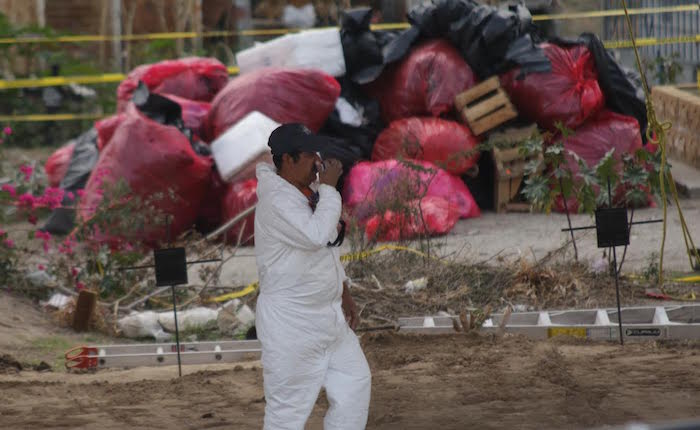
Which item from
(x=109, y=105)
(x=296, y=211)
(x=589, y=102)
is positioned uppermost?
(x=296, y=211)

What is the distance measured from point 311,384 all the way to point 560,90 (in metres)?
6.29

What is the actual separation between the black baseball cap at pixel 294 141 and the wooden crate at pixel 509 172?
230 inches

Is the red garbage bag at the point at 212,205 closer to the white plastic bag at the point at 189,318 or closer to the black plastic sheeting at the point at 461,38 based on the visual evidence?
the black plastic sheeting at the point at 461,38

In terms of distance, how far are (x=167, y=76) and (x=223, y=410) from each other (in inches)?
244

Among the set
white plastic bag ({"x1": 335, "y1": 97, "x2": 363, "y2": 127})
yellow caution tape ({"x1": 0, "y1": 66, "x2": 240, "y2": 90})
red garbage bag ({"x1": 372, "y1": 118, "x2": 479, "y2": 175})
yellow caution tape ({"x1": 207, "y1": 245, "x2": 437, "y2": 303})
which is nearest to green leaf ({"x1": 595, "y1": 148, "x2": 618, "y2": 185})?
yellow caution tape ({"x1": 207, "y1": 245, "x2": 437, "y2": 303})

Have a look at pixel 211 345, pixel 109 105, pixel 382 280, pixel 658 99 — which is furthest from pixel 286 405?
pixel 109 105

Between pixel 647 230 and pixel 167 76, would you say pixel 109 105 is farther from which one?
pixel 647 230

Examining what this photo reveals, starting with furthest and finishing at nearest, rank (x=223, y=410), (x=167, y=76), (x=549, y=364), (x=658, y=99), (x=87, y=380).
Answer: (x=658, y=99), (x=167, y=76), (x=87, y=380), (x=549, y=364), (x=223, y=410)

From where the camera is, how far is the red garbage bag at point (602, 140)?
9297mm

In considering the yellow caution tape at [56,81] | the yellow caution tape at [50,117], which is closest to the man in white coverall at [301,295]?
the yellow caution tape at [56,81]

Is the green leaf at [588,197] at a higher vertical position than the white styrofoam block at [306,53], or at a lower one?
lower

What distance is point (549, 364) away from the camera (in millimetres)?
5238

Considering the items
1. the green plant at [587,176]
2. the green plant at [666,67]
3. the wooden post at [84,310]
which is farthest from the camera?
the green plant at [666,67]

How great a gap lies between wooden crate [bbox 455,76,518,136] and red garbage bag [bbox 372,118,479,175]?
11 cm
